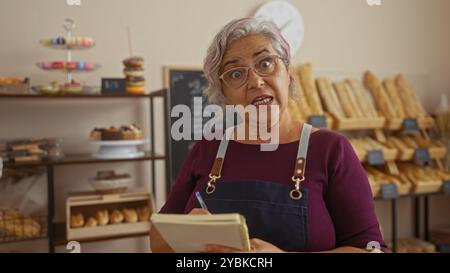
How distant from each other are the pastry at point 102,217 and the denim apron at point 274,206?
3.76ft

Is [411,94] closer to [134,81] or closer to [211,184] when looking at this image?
[134,81]

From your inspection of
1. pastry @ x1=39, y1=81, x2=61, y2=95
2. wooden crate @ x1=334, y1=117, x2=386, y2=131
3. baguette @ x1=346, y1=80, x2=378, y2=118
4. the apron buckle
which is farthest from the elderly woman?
baguette @ x1=346, y1=80, x2=378, y2=118

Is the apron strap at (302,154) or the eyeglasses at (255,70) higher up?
the eyeglasses at (255,70)

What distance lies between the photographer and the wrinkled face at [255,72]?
86cm

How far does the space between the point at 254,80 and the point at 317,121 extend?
141cm

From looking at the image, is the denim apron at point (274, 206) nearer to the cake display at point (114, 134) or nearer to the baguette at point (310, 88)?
the cake display at point (114, 134)

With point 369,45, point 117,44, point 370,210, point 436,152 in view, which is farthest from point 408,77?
point 370,210

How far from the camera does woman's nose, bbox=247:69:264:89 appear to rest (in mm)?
846

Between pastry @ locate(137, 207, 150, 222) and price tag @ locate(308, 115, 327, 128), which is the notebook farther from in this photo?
price tag @ locate(308, 115, 327, 128)

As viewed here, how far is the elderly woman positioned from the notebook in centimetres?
21

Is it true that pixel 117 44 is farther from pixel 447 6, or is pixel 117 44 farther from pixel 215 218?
pixel 447 6

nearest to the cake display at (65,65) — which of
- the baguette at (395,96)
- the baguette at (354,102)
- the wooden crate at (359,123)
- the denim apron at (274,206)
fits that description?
the denim apron at (274,206)

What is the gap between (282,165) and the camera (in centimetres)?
87
